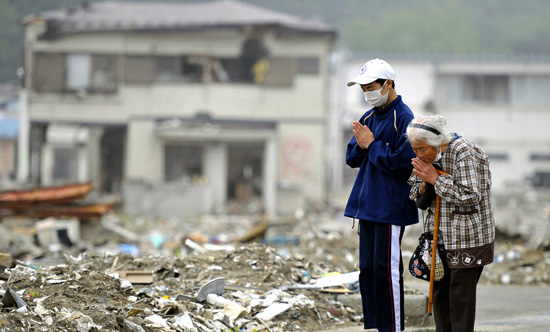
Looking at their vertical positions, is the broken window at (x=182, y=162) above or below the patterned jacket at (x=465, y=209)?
below

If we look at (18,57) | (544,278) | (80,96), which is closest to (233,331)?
(544,278)

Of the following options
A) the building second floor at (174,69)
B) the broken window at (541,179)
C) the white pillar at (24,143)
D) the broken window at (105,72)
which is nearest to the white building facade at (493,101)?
the broken window at (541,179)

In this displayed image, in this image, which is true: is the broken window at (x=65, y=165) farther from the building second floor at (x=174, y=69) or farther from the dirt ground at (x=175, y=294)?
the dirt ground at (x=175, y=294)

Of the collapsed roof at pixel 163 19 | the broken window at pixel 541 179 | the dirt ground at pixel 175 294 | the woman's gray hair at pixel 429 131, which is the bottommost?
the broken window at pixel 541 179

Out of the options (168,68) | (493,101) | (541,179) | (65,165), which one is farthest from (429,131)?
(541,179)

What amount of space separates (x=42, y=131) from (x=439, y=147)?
29.9 metres

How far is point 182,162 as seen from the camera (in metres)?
30.5

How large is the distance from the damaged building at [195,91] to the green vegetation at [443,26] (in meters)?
32.7

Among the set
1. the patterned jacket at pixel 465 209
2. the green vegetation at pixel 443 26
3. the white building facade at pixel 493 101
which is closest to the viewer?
the patterned jacket at pixel 465 209

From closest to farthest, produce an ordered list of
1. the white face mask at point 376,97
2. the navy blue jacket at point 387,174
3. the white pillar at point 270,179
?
the navy blue jacket at point 387,174 → the white face mask at point 376,97 → the white pillar at point 270,179

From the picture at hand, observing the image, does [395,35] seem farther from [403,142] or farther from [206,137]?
[403,142]

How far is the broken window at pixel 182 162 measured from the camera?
30297 millimetres

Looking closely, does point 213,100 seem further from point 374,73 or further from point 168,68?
point 374,73

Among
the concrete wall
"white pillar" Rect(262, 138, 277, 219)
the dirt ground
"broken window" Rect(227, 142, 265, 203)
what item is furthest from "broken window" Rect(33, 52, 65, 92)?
the dirt ground
